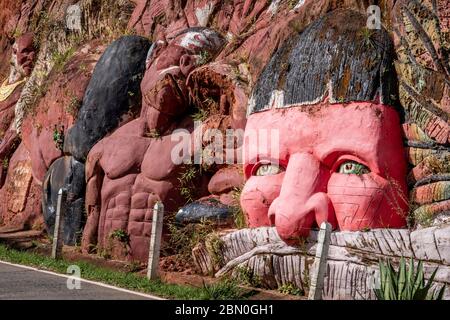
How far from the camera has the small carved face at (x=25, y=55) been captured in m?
20.2

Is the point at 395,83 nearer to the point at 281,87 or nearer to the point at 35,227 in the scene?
the point at 281,87

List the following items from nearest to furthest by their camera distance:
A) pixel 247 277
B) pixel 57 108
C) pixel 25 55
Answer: pixel 247 277 < pixel 57 108 < pixel 25 55

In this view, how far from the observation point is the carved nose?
28.7 ft

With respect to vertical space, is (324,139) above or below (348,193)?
above

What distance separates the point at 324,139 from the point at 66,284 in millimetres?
3882

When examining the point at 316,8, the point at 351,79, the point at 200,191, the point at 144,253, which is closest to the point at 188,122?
the point at 200,191

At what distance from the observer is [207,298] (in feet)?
26.6

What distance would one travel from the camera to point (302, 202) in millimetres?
8852

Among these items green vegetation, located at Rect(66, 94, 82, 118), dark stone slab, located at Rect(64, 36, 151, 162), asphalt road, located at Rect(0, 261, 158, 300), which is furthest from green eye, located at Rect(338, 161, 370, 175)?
green vegetation, located at Rect(66, 94, 82, 118)

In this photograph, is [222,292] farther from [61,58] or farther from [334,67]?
[61,58]

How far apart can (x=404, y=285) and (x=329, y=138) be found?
2623 millimetres

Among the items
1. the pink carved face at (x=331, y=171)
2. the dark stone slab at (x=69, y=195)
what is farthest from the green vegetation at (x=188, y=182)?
the dark stone slab at (x=69, y=195)

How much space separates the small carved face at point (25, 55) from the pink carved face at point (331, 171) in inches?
494

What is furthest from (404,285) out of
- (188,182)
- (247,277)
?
(188,182)
